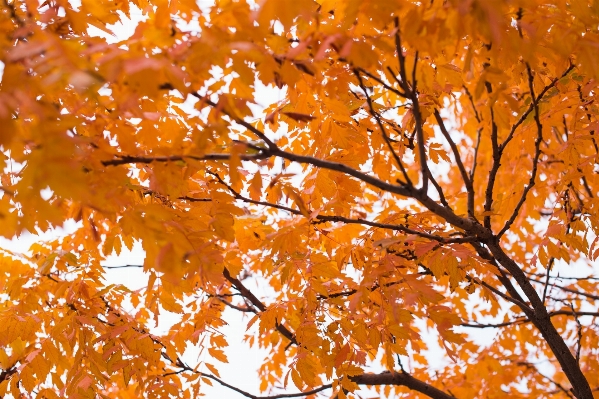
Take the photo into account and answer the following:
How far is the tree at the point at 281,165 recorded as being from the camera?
1295 mm

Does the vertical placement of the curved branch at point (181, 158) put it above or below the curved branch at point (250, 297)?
below

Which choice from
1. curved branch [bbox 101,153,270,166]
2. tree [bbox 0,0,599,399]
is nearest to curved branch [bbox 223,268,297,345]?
tree [bbox 0,0,599,399]

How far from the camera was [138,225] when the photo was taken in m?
1.48

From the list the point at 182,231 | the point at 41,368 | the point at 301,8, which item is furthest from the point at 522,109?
the point at 41,368

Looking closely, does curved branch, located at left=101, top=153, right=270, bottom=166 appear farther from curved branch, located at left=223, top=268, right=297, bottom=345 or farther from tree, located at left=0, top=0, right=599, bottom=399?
curved branch, located at left=223, top=268, right=297, bottom=345

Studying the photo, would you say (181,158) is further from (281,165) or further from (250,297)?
(250,297)

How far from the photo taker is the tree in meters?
1.29

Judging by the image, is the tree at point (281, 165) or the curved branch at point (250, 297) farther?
the curved branch at point (250, 297)

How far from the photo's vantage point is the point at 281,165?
7.90 ft

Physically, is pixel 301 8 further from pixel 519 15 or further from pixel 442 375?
pixel 442 375

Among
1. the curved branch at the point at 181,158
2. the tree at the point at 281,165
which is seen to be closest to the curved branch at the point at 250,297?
the tree at the point at 281,165

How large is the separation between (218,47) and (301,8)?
0.78ft

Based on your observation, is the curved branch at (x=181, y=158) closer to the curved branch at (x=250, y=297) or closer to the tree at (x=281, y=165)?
the tree at (x=281, y=165)

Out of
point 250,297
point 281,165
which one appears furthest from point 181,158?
point 250,297
